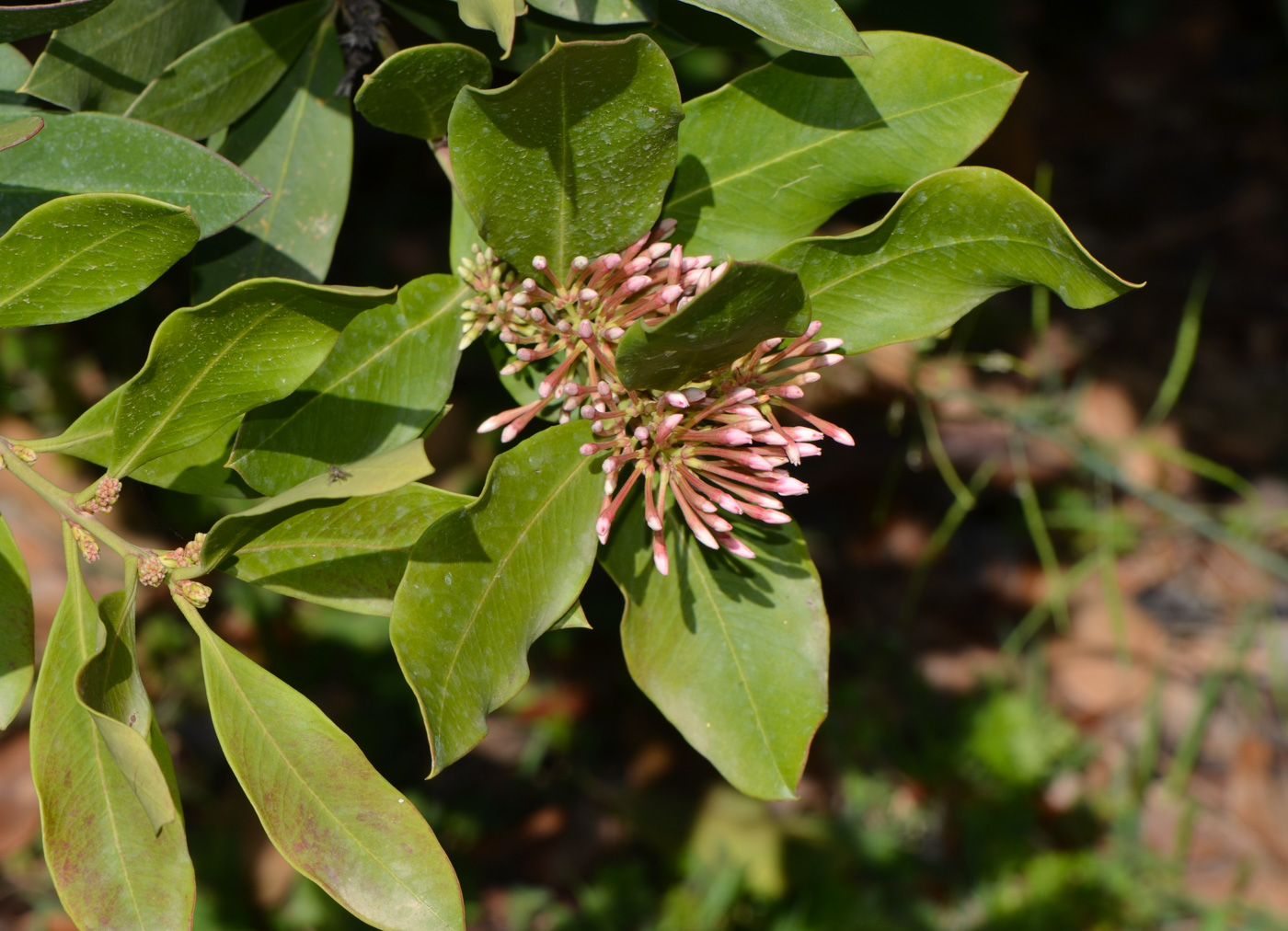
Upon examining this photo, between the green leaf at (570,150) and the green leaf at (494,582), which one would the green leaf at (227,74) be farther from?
the green leaf at (494,582)

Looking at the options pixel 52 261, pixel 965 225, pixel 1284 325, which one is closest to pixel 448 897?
pixel 52 261

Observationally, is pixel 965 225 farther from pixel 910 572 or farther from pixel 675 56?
pixel 910 572

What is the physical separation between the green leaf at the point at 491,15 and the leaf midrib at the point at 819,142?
0.23 meters

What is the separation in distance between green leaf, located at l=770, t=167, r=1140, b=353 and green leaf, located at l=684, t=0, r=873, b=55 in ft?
0.42

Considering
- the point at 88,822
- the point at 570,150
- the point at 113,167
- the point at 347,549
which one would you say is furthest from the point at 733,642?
the point at 113,167

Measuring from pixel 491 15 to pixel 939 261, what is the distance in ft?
1.39

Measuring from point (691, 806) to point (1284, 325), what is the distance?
2474mm

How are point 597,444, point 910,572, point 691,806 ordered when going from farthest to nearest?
1. point 910,572
2. point 691,806
3. point 597,444

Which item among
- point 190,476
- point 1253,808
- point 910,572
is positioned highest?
point 190,476

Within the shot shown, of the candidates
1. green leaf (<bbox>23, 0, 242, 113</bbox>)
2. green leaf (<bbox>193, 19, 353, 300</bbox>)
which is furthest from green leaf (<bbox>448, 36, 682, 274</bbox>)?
green leaf (<bbox>23, 0, 242, 113</bbox>)

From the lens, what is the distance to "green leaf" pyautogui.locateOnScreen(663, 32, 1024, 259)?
2.69 ft

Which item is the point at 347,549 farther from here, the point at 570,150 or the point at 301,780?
the point at 570,150

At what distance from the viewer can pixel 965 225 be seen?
2.56ft

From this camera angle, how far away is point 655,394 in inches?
32.2
